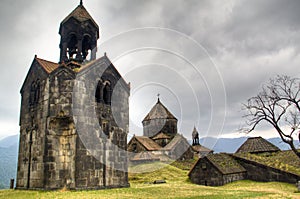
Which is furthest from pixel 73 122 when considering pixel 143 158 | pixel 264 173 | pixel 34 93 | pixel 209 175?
pixel 143 158

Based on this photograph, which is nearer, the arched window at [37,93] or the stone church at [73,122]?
the stone church at [73,122]

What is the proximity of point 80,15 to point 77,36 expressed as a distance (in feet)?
6.91

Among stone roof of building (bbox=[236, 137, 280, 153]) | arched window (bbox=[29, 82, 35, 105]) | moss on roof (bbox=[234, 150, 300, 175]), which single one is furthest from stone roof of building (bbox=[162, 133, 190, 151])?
arched window (bbox=[29, 82, 35, 105])

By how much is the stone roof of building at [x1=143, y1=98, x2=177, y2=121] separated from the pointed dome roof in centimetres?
3074

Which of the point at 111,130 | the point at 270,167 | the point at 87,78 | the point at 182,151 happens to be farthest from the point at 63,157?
the point at 182,151

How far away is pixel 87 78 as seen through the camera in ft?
59.7

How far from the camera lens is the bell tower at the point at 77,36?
20.6 m

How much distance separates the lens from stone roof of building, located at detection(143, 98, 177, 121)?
50.7 meters

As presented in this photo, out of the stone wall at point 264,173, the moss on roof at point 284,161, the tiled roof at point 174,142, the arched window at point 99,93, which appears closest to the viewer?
the arched window at point 99,93

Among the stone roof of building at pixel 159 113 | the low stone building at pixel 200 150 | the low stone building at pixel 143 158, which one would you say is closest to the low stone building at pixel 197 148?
the low stone building at pixel 200 150

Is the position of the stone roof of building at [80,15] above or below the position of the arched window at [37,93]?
above

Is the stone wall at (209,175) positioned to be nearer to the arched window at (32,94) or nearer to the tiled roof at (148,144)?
the tiled roof at (148,144)

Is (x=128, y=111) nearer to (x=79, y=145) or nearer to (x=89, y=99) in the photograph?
(x=89, y=99)

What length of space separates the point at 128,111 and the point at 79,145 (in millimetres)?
5516
